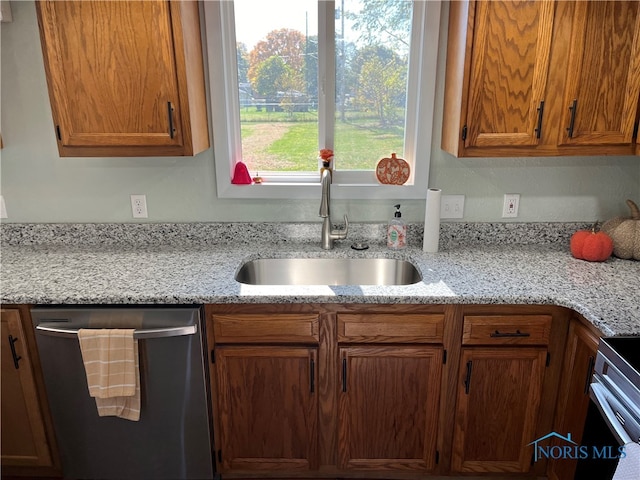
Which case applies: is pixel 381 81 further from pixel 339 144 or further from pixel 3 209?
pixel 3 209

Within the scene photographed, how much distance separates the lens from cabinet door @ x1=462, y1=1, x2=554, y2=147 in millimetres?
1569

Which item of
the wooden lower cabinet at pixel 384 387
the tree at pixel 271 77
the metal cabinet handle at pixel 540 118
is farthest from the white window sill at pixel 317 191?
the wooden lower cabinet at pixel 384 387

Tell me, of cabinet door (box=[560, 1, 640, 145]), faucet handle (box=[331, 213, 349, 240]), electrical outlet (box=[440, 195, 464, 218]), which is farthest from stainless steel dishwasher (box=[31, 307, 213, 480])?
cabinet door (box=[560, 1, 640, 145])

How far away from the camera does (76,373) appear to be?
1.63m


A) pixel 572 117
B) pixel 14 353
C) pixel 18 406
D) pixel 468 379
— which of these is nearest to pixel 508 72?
pixel 572 117

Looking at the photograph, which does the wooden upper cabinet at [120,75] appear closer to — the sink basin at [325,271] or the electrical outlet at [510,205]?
the sink basin at [325,271]

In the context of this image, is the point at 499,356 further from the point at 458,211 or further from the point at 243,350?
the point at 243,350

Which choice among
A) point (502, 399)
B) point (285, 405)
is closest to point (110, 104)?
point (285, 405)

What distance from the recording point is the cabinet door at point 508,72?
5.15ft

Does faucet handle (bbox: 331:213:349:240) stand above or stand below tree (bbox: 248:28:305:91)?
below

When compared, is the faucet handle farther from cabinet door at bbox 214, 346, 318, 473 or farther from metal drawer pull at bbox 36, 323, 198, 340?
metal drawer pull at bbox 36, 323, 198, 340

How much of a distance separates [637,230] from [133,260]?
2.07m

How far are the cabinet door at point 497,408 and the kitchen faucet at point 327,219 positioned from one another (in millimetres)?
724

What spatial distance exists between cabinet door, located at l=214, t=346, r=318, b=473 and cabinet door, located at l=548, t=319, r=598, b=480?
2.93ft
